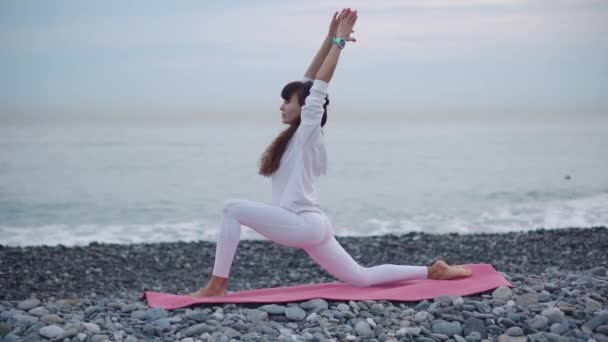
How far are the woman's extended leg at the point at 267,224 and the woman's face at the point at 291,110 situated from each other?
677 millimetres

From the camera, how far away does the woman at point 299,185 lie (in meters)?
5.52

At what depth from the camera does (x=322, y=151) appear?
5.73 metres

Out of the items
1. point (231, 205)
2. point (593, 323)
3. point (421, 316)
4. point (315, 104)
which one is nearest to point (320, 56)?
point (315, 104)

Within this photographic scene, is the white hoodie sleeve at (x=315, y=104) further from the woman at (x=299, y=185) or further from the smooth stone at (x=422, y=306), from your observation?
the smooth stone at (x=422, y=306)

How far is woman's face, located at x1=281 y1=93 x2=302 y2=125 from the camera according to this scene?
5.80m

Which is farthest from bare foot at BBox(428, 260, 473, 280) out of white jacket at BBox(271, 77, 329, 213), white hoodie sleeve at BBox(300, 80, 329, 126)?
white hoodie sleeve at BBox(300, 80, 329, 126)

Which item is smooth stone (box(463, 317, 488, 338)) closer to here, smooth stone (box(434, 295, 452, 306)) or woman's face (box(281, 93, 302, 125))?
smooth stone (box(434, 295, 452, 306))

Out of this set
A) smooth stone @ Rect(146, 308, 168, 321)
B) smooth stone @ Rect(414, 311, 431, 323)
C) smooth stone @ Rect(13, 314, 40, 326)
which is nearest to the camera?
smooth stone @ Rect(414, 311, 431, 323)

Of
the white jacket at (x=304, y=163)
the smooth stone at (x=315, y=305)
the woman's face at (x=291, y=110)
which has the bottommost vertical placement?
the smooth stone at (x=315, y=305)

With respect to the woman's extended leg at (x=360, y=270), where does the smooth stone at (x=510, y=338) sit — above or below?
below

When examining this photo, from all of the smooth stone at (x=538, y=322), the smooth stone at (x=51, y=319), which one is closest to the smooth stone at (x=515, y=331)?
the smooth stone at (x=538, y=322)

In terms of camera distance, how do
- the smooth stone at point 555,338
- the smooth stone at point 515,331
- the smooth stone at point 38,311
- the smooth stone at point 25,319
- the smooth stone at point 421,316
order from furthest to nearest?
the smooth stone at point 38,311, the smooth stone at point 25,319, the smooth stone at point 421,316, the smooth stone at point 515,331, the smooth stone at point 555,338

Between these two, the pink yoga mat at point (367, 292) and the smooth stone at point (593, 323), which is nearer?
the smooth stone at point (593, 323)

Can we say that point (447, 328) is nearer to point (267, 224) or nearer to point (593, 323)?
point (593, 323)
